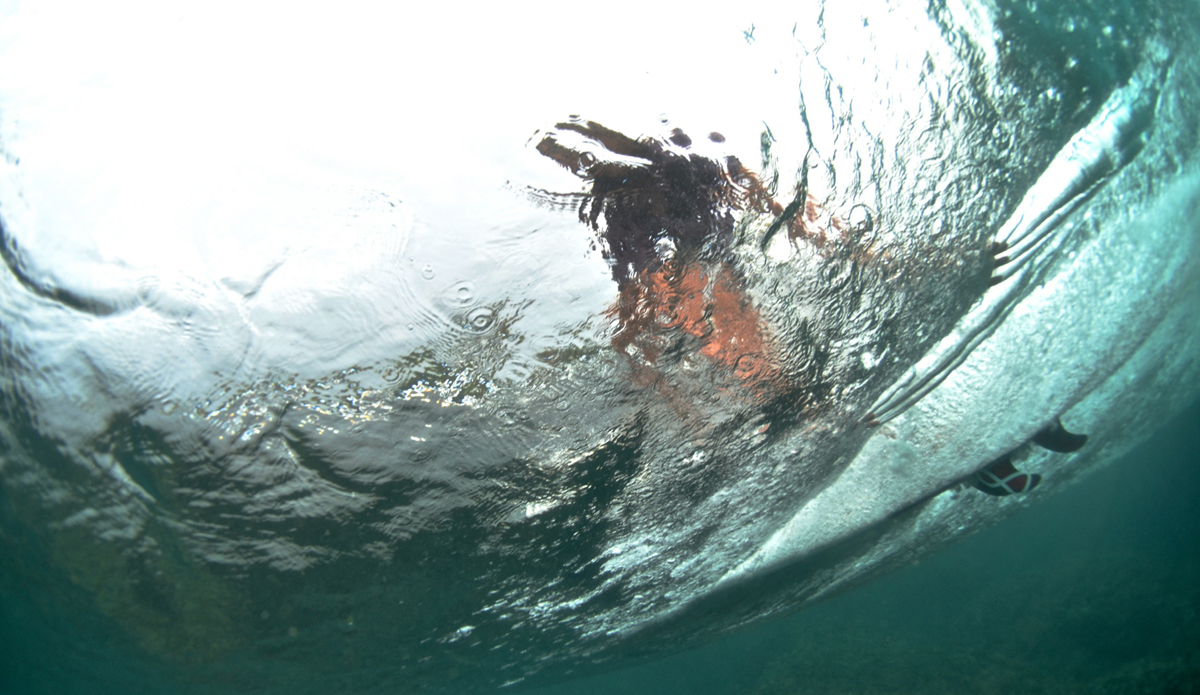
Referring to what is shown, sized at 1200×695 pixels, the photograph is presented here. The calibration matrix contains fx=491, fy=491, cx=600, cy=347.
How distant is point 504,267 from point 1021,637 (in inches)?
1123

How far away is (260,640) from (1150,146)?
1306cm

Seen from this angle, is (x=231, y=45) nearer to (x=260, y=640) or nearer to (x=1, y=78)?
(x=1, y=78)

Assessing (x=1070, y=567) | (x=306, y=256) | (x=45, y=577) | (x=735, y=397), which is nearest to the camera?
(x=306, y=256)

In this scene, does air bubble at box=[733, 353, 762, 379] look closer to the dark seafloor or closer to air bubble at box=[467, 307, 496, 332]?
→ air bubble at box=[467, 307, 496, 332]

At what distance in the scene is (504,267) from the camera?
10.7 ft

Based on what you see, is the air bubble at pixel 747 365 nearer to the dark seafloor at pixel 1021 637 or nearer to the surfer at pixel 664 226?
the surfer at pixel 664 226

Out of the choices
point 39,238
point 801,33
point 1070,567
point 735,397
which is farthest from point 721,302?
point 1070,567

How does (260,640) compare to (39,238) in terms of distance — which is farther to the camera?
(260,640)

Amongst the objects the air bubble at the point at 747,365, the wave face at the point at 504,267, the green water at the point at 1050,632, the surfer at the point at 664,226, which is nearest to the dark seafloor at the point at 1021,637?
the green water at the point at 1050,632

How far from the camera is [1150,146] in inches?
204

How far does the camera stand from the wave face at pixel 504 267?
9.16ft

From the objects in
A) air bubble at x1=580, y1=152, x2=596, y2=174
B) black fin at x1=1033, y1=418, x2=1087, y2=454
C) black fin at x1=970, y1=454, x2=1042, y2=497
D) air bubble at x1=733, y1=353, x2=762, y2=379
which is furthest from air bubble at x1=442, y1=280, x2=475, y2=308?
black fin at x1=1033, y1=418, x2=1087, y2=454

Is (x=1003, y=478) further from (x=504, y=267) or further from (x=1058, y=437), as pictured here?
(x=504, y=267)

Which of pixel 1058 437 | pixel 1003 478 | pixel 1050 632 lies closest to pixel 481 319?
pixel 1003 478
